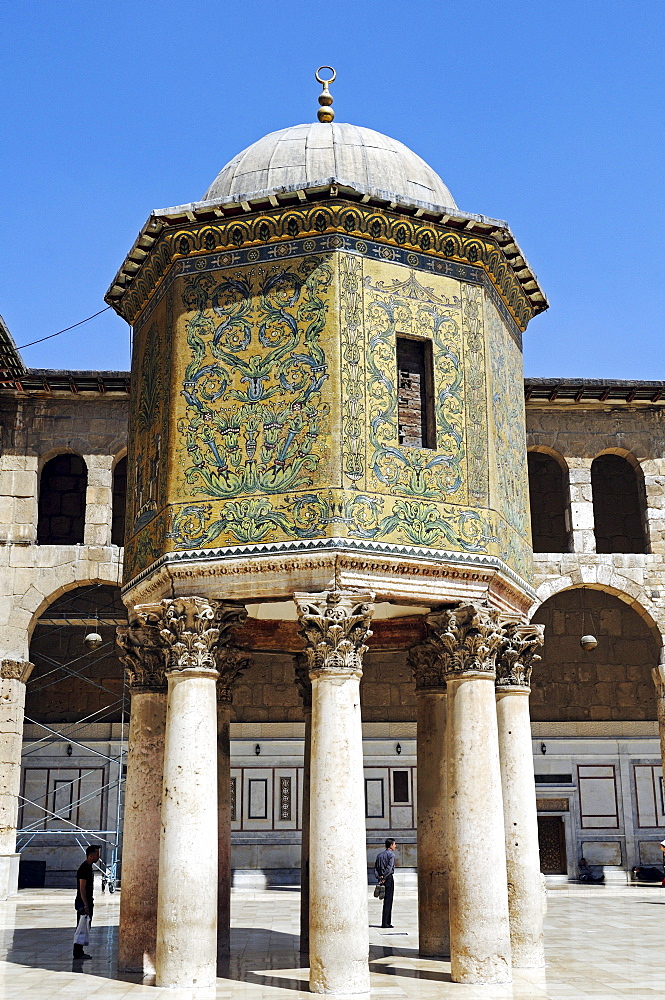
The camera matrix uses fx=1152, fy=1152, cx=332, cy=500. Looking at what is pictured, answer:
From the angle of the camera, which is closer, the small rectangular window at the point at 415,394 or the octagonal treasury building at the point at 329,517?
the octagonal treasury building at the point at 329,517

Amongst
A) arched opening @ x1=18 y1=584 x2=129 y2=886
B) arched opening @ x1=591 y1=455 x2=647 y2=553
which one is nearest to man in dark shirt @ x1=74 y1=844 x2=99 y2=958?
arched opening @ x1=18 y1=584 x2=129 y2=886

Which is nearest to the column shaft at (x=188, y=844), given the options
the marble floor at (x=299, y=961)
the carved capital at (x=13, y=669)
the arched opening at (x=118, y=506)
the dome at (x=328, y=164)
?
the marble floor at (x=299, y=961)

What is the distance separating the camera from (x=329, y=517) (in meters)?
10.6

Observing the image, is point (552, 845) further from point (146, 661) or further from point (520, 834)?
point (146, 661)

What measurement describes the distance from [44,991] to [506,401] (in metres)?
7.57

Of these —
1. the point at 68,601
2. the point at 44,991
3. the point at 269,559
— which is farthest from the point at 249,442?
the point at 68,601

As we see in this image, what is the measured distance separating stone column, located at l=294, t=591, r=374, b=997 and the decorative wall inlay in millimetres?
3575

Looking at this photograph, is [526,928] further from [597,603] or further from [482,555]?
[597,603]

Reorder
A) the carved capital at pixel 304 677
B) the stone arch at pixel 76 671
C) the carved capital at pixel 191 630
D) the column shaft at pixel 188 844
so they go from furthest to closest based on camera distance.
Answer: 1. the stone arch at pixel 76 671
2. the carved capital at pixel 304 677
3. the carved capital at pixel 191 630
4. the column shaft at pixel 188 844

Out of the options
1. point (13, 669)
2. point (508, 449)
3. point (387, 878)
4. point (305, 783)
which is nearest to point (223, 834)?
point (305, 783)

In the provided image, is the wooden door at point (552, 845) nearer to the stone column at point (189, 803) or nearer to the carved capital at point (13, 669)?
the carved capital at point (13, 669)

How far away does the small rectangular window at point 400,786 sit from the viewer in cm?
2611

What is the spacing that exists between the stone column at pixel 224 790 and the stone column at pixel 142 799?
0.93m

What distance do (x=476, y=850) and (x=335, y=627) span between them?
2500mm
